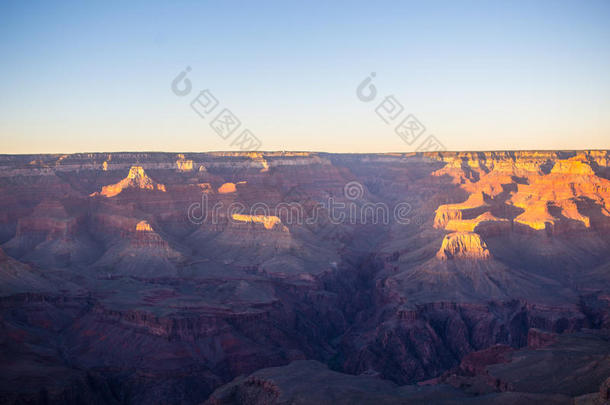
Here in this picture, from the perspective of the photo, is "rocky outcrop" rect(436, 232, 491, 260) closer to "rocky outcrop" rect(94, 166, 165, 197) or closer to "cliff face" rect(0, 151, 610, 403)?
"cliff face" rect(0, 151, 610, 403)

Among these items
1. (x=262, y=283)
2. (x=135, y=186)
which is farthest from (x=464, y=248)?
(x=135, y=186)

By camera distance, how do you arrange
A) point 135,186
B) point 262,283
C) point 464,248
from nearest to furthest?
point 262,283, point 464,248, point 135,186

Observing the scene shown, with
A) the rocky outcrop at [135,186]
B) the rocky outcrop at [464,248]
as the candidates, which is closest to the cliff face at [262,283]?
the rocky outcrop at [464,248]

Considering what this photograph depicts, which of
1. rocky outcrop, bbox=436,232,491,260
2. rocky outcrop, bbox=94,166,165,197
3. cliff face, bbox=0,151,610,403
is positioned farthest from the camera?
rocky outcrop, bbox=94,166,165,197

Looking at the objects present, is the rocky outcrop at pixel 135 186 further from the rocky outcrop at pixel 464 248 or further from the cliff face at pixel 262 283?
the rocky outcrop at pixel 464 248

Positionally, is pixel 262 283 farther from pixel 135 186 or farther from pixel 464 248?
pixel 135 186

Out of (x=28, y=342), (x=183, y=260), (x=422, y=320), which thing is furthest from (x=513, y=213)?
(x=28, y=342)

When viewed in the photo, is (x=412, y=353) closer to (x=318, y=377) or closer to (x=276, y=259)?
(x=318, y=377)

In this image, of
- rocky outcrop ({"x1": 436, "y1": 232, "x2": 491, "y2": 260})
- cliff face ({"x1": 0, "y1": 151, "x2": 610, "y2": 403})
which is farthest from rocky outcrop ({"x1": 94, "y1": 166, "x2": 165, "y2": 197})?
rocky outcrop ({"x1": 436, "y1": 232, "x2": 491, "y2": 260})
